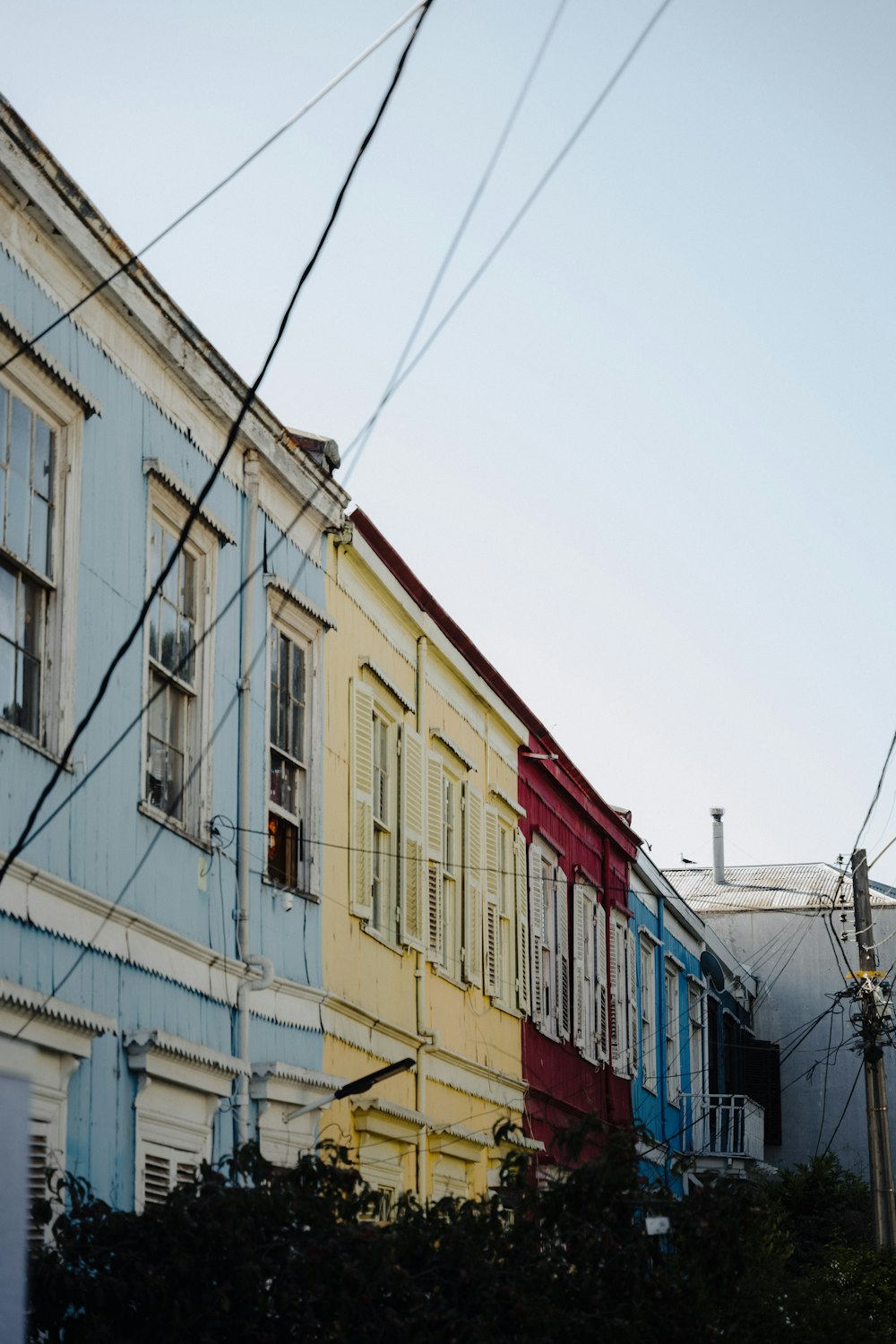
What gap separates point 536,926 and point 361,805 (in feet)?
20.1

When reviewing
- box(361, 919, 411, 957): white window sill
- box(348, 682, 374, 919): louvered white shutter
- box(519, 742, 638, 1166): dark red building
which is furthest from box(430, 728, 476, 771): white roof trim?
box(519, 742, 638, 1166): dark red building

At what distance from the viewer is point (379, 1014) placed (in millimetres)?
14875

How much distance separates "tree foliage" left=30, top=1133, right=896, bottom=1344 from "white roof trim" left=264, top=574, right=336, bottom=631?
17.0ft

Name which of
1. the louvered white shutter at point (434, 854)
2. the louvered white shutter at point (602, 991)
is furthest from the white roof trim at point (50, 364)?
the louvered white shutter at point (602, 991)

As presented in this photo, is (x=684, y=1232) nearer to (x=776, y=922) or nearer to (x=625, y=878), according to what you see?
(x=625, y=878)

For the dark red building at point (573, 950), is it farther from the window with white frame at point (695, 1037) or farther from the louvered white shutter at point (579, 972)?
the window with white frame at point (695, 1037)

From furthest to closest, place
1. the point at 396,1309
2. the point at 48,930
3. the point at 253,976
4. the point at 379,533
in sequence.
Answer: the point at 379,533 < the point at 253,976 < the point at 48,930 < the point at 396,1309

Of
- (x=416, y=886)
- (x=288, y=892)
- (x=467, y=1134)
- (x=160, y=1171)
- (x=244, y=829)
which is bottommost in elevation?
(x=160, y=1171)

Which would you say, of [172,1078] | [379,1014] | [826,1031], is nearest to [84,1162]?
[172,1078]

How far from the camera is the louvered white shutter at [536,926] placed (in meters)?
20.2

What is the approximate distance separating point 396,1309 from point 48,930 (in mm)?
2785

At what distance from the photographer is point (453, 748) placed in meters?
17.7

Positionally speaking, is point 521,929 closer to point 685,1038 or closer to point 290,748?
point 290,748

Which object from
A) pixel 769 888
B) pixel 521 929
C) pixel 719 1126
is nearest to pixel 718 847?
pixel 769 888
